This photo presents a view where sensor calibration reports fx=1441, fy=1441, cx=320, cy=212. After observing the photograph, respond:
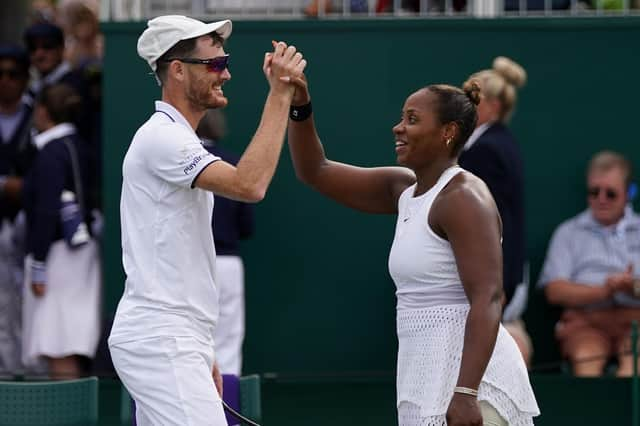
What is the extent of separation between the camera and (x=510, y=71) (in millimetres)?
7633

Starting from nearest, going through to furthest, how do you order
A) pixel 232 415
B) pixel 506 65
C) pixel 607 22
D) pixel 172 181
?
pixel 172 181
pixel 232 415
pixel 506 65
pixel 607 22

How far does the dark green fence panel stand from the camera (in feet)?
27.0

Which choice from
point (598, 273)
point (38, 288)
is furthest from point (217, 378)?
point (598, 273)

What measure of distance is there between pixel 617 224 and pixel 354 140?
1.56m

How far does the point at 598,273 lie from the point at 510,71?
1181 mm

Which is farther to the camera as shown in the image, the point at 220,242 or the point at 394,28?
the point at 394,28

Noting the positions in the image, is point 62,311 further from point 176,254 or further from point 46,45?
point 176,254

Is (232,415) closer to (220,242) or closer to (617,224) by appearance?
(220,242)

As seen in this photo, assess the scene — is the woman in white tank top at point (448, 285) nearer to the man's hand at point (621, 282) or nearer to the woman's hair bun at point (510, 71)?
the woman's hair bun at point (510, 71)

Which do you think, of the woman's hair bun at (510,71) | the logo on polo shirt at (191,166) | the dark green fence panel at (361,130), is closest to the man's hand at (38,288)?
the dark green fence panel at (361,130)

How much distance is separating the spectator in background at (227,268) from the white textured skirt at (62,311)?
82 centimetres

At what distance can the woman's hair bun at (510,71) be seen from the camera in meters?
7.62

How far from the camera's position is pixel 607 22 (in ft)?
27.0

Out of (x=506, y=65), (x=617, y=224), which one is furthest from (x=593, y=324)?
(x=506, y=65)
